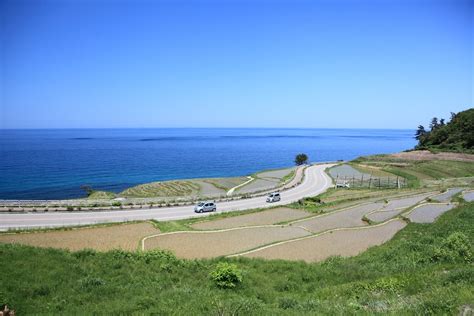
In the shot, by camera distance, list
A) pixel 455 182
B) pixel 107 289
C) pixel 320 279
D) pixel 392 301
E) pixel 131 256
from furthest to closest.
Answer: pixel 455 182
pixel 131 256
pixel 320 279
pixel 107 289
pixel 392 301

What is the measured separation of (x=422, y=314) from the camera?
8.40 m

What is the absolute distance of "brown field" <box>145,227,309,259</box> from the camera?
21.5 metres

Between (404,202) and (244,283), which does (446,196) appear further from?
(244,283)

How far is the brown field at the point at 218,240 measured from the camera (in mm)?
21531

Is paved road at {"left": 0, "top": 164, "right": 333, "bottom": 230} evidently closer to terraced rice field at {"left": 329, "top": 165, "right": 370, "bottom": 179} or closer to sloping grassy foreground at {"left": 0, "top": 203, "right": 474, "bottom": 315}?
sloping grassy foreground at {"left": 0, "top": 203, "right": 474, "bottom": 315}

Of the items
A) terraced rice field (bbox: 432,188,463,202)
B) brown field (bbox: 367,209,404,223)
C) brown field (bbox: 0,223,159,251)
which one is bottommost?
brown field (bbox: 367,209,404,223)

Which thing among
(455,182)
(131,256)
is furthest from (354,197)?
(131,256)

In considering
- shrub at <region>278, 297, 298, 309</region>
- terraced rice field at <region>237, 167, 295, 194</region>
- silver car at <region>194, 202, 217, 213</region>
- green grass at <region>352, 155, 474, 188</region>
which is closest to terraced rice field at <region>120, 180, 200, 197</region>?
terraced rice field at <region>237, 167, 295, 194</region>

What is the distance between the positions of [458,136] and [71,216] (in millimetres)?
102063

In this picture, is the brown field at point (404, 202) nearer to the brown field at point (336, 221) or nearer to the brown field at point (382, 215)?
the brown field at point (382, 215)

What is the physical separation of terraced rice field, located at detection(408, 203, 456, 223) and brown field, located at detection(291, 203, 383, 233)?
4396 mm

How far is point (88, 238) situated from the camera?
76.8 feet

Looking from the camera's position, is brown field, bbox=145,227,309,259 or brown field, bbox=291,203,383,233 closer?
brown field, bbox=145,227,309,259

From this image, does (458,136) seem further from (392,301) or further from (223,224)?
(392,301)
